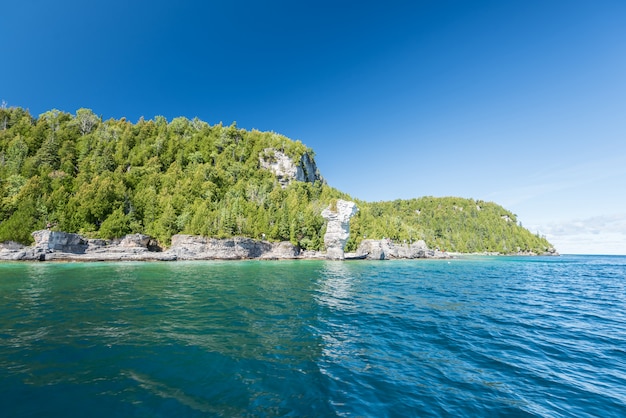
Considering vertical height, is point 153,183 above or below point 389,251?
above

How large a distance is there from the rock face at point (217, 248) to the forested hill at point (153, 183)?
2545 mm

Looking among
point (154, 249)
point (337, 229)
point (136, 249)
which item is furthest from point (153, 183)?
point (337, 229)

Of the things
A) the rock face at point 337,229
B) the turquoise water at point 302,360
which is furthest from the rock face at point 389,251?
the turquoise water at point 302,360

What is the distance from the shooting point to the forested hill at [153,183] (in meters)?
64.2

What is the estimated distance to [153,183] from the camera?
280 feet

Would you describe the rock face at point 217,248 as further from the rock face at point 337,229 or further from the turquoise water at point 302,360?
the turquoise water at point 302,360

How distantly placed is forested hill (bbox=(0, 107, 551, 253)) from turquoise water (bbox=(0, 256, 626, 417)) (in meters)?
58.5

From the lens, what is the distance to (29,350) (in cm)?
838

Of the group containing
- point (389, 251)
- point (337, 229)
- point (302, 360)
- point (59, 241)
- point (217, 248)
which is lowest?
point (302, 360)

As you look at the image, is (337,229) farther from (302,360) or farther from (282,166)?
(302,360)

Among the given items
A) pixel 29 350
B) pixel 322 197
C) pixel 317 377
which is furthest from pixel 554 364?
pixel 322 197

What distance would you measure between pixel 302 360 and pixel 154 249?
72621mm

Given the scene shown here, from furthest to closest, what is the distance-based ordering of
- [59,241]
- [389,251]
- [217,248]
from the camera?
[389,251], [217,248], [59,241]

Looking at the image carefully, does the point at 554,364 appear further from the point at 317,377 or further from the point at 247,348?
the point at 247,348
